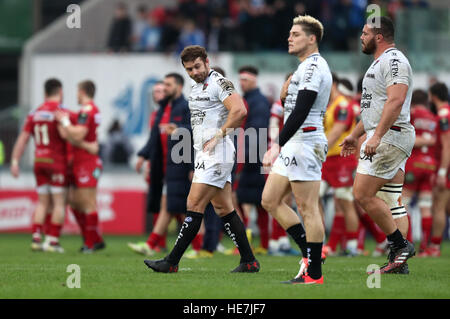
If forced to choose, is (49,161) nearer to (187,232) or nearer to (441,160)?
(187,232)

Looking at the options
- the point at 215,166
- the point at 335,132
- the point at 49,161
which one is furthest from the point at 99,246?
the point at 215,166

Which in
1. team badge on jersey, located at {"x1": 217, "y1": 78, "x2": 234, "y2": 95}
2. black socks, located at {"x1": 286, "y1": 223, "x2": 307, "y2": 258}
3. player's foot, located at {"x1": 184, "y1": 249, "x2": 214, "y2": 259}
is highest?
team badge on jersey, located at {"x1": 217, "y1": 78, "x2": 234, "y2": 95}

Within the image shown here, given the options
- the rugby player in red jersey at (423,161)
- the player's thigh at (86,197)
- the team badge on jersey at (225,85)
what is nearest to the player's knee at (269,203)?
the team badge on jersey at (225,85)

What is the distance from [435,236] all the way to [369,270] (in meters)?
4.08

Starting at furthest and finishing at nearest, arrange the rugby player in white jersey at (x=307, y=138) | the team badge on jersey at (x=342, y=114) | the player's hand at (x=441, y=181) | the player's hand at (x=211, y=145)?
the player's hand at (x=441, y=181)
the team badge on jersey at (x=342, y=114)
the player's hand at (x=211, y=145)
the rugby player in white jersey at (x=307, y=138)

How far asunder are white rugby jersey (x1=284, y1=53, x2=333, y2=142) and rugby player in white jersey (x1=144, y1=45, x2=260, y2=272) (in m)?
0.90

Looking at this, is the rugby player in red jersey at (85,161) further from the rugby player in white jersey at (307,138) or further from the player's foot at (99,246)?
the rugby player in white jersey at (307,138)

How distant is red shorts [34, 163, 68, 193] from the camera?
1329 centimetres

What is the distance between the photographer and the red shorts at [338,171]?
12.8 metres

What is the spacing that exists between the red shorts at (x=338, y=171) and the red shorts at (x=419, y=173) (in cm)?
92

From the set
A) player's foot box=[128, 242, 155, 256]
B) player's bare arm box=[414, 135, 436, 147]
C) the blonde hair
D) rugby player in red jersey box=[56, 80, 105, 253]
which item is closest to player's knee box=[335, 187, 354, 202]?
player's bare arm box=[414, 135, 436, 147]

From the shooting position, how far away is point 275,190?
8.14 m

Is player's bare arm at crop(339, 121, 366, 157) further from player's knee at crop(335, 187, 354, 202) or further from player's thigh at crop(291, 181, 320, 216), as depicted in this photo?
player's knee at crop(335, 187, 354, 202)

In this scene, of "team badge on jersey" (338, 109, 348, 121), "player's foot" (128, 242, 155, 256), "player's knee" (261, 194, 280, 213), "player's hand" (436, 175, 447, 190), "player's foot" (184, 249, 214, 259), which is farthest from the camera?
"player's hand" (436, 175, 447, 190)
